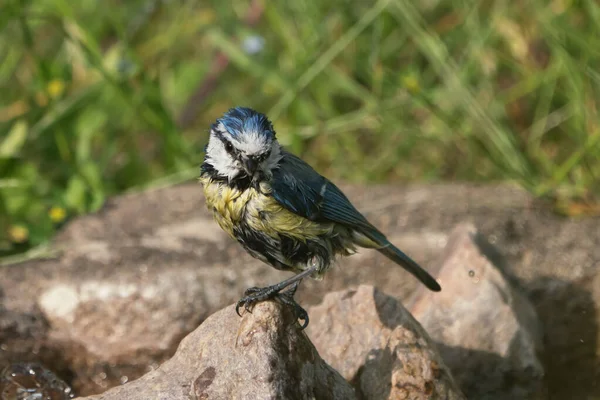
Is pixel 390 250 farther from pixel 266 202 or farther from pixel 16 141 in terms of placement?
pixel 16 141

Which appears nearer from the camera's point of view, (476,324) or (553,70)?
(476,324)

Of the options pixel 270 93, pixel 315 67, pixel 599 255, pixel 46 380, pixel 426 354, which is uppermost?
pixel 270 93

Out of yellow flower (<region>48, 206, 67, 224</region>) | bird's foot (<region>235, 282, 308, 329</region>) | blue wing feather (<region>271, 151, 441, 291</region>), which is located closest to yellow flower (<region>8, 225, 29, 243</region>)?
yellow flower (<region>48, 206, 67, 224</region>)

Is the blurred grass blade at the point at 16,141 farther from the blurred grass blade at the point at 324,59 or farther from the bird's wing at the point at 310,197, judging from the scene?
the bird's wing at the point at 310,197

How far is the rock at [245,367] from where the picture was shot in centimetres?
244

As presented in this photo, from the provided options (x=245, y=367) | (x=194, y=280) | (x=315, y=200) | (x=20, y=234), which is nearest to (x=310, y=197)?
(x=315, y=200)

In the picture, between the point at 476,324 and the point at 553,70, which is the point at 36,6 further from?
the point at 476,324

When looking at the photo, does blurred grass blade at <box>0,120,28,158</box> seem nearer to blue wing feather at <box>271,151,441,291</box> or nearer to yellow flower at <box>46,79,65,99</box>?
yellow flower at <box>46,79,65,99</box>

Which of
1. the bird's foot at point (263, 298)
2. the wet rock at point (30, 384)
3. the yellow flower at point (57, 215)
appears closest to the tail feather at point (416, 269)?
the bird's foot at point (263, 298)

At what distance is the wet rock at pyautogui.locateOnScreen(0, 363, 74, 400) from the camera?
10.7 feet

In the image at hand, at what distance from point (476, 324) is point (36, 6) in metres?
3.32

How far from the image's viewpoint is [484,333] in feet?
10.7

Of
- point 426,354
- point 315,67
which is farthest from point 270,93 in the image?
point 426,354

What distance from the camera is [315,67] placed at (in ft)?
14.6
